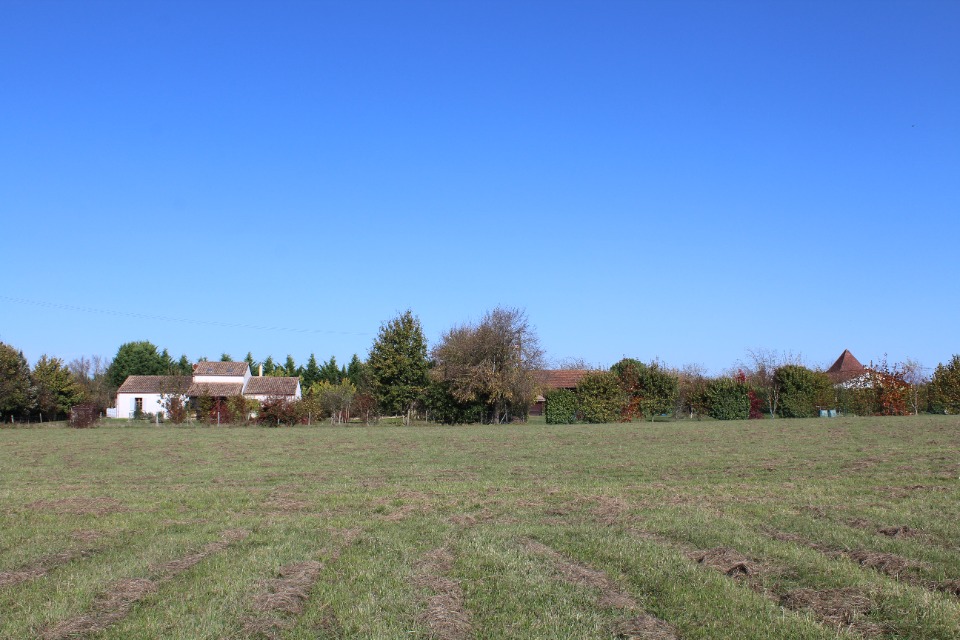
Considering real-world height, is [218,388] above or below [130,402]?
above

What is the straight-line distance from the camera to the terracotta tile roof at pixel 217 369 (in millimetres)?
76625

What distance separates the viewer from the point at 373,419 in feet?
179

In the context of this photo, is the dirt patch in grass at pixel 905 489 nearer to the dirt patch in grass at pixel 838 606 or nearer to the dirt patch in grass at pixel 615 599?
the dirt patch in grass at pixel 838 606

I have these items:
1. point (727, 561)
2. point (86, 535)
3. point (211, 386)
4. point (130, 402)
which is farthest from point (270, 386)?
point (727, 561)

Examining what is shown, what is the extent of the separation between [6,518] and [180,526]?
128 inches

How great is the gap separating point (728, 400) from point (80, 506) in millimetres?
46448

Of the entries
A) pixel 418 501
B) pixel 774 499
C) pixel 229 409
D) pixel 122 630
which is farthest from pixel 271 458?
pixel 229 409

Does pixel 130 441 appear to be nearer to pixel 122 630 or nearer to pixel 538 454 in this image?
pixel 538 454

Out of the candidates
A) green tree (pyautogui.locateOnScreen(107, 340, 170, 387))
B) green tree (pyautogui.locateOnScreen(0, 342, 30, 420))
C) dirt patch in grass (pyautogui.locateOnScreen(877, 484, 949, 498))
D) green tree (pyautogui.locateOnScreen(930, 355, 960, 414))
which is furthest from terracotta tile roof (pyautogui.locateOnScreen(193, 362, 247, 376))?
dirt patch in grass (pyautogui.locateOnScreen(877, 484, 949, 498))

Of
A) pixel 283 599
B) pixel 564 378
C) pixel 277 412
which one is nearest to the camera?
pixel 283 599

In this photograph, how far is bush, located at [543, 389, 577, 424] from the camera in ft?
164

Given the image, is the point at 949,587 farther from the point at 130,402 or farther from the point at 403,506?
the point at 130,402

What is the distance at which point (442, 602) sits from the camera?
665cm

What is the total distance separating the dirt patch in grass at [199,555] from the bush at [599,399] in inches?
1638
